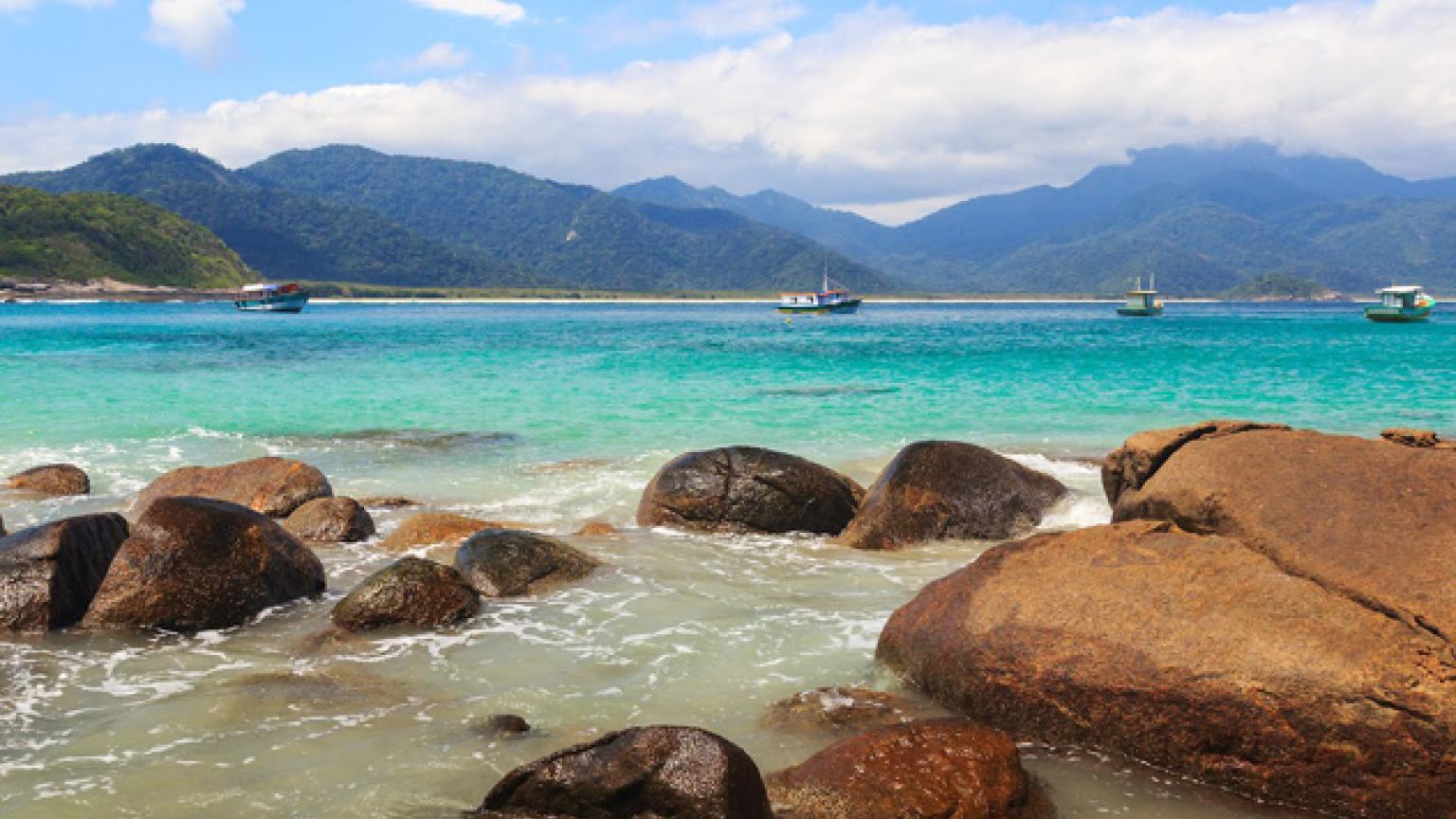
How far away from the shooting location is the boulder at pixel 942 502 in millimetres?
11336

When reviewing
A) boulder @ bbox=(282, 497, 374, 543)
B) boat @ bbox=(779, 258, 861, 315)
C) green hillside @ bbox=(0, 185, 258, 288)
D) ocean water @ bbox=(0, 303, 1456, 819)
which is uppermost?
green hillside @ bbox=(0, 185, 258, 288)

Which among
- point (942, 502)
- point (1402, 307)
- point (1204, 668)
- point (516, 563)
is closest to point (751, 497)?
point (942, 502)

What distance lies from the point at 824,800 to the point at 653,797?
3.02ft

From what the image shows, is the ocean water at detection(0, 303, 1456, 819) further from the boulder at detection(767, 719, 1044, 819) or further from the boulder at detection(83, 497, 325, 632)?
the boulder at detection(767, 719, 1044, 819)

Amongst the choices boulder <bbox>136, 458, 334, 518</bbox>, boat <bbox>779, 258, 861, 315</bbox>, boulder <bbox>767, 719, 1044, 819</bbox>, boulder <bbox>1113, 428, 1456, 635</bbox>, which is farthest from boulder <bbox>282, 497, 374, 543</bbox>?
boat <bbox>779, 258, 861, 315</bbox>

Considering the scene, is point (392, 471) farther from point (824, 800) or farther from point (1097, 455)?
point (824, 800)

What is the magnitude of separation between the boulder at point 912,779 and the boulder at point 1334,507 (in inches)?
101

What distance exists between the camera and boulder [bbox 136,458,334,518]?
13.0 m

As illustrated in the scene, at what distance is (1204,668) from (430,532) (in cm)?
841

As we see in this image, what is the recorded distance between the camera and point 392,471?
17.4 meters

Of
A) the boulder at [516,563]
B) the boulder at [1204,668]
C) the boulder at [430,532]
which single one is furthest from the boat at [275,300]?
the boulder at [1204,668]

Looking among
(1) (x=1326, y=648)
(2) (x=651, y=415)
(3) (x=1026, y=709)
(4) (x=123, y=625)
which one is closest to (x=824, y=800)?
(3) (x=1026, y=709)

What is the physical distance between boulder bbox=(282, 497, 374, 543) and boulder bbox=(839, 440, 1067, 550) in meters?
5.68

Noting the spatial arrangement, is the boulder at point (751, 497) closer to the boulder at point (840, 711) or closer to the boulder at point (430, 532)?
the boulder at point (430, 532)
